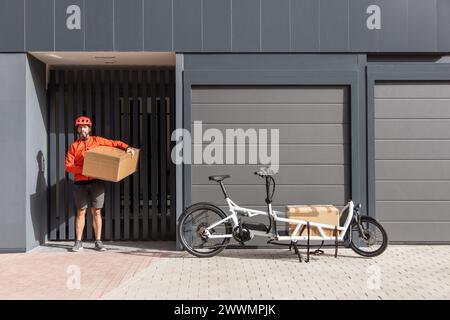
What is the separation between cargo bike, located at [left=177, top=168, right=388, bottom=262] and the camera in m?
8.25

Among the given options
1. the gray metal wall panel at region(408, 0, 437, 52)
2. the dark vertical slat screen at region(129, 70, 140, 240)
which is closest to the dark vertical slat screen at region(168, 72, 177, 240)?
the dark vertical slat screen at region(129, 70, 140, 240)

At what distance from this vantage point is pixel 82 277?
7.24m

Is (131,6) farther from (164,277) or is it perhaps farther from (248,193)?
(164,277)

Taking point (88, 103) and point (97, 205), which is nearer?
point (97, 205)

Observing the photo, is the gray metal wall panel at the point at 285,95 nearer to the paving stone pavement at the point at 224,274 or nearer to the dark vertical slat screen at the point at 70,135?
the paving stone pavement at the point at 224,274

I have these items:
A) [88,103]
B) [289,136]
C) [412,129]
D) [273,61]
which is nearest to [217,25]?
[273,61]

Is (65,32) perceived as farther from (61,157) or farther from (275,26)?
(275,26)

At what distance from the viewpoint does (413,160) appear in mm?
9219

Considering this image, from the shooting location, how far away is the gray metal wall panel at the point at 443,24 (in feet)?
29.6

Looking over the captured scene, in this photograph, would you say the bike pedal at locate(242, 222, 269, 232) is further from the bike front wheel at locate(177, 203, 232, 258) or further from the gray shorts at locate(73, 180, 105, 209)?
the gray shorts at locate(73, 180, 105, 209)

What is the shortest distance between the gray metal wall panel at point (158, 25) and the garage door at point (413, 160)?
319 cm

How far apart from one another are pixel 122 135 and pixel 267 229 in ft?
10.0

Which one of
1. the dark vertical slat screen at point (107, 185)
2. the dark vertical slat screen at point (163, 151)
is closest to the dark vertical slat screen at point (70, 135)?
the dark vertical slat screen at point (107, 185)

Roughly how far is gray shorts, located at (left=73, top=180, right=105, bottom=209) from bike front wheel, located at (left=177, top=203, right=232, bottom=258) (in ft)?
4.81
